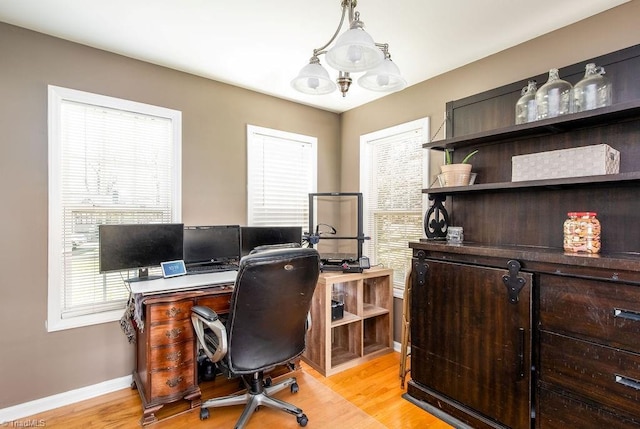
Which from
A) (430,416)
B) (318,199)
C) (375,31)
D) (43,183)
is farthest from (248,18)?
(430,416)

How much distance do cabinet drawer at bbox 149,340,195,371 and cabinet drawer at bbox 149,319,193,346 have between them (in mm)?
33

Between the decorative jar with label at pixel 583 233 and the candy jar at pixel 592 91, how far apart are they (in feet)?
1.92

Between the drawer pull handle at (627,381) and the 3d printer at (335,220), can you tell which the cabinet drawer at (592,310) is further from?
the 3d printer at (335,220)

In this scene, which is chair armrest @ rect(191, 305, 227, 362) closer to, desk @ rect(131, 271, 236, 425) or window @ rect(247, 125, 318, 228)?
desk @ rect(131, 271, 236, 425)

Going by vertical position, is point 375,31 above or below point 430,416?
above

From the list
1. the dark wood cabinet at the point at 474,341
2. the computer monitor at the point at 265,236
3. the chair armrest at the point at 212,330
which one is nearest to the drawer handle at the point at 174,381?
the chair armrest at the point at 212,330

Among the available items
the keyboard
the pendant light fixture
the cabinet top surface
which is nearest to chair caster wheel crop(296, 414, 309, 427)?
the keyboard

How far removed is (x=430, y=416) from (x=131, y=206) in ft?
8.76

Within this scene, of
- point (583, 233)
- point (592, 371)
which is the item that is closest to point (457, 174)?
point (583, 233)

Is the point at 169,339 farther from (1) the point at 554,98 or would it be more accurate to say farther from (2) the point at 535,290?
(1) the point at 554,98

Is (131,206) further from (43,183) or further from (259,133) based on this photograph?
(259,133)

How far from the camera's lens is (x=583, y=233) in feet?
5.44

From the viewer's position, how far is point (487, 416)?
6.05 ft

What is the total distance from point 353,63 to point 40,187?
2.21 metres
